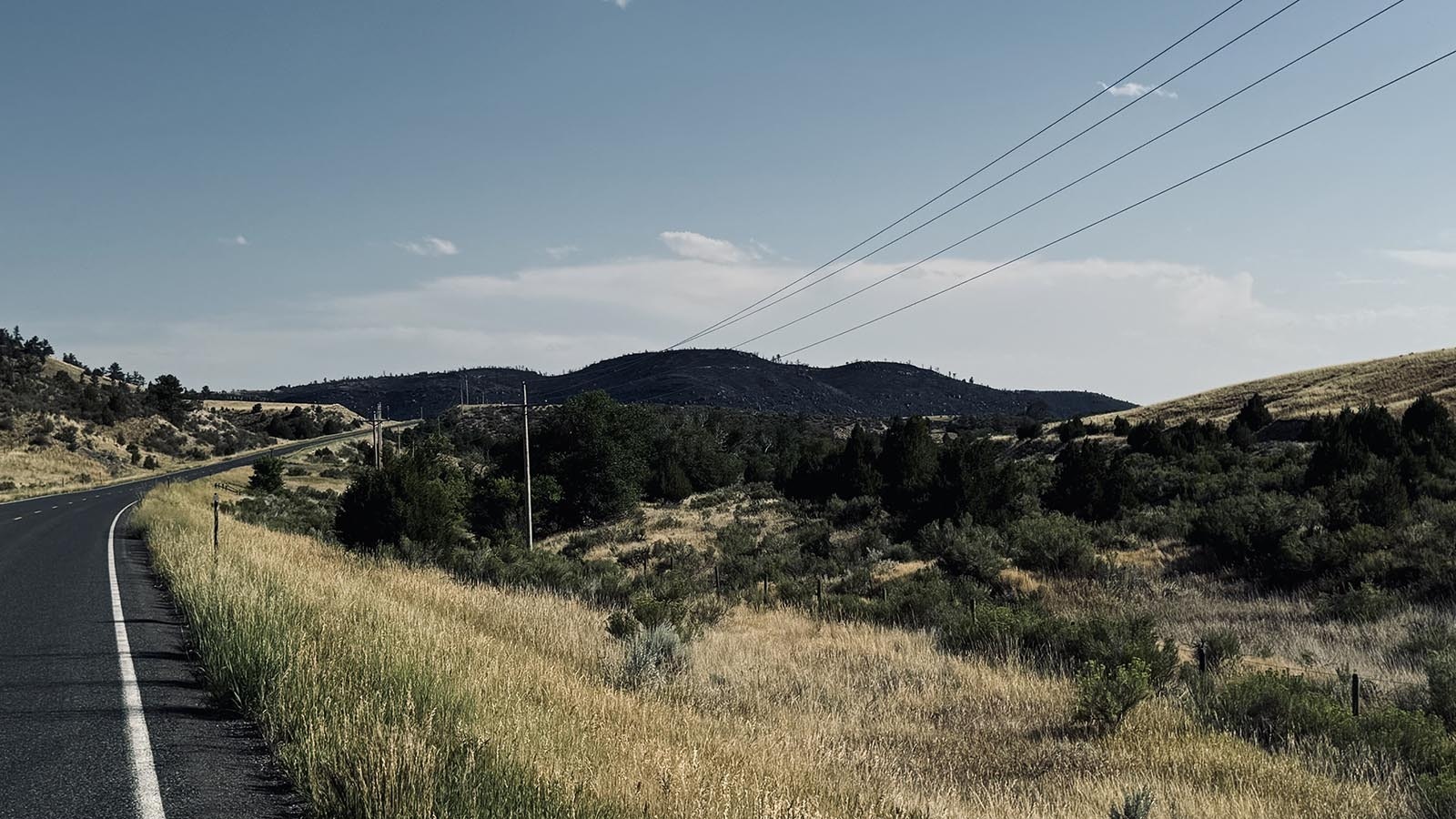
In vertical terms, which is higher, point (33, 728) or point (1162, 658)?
point (33, 728)

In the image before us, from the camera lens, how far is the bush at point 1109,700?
10164 millimetres

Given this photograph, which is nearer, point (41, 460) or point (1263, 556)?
point (1263, 556)

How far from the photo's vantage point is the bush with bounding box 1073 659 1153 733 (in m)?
10.2

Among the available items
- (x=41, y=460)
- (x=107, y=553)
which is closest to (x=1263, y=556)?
(x=107, y=553)

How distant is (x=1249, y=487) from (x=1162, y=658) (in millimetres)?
23523

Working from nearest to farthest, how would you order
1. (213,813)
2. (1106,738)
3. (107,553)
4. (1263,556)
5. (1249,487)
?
(213,813), (1106,738), (107,553), (1263,556), (1249,487)

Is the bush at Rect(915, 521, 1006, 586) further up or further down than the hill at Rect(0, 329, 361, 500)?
further down

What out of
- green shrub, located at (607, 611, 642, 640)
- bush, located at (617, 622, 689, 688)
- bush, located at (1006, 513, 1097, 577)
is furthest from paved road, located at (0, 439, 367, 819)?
bush, located at (1006, 513, 1097, 577)

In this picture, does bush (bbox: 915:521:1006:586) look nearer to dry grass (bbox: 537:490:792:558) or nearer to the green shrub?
A: dry grass (bbox: 537:490:792:558)

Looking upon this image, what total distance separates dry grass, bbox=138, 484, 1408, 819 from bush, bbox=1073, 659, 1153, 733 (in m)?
0.22

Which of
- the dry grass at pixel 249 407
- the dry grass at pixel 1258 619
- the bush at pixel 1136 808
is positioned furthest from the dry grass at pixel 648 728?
the dry grass at pixel 249 407

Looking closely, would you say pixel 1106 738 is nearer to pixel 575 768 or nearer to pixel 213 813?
pixel 575 768

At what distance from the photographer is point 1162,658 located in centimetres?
1264

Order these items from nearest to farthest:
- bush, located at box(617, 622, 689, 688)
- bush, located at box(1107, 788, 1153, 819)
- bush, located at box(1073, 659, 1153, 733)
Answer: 1. bush, located at box(1107, 788, 1153, 819)
2. bush, located at box(1073, 659, 1153, 733)
3. bush, located at box(617, 622, 689, 688)
